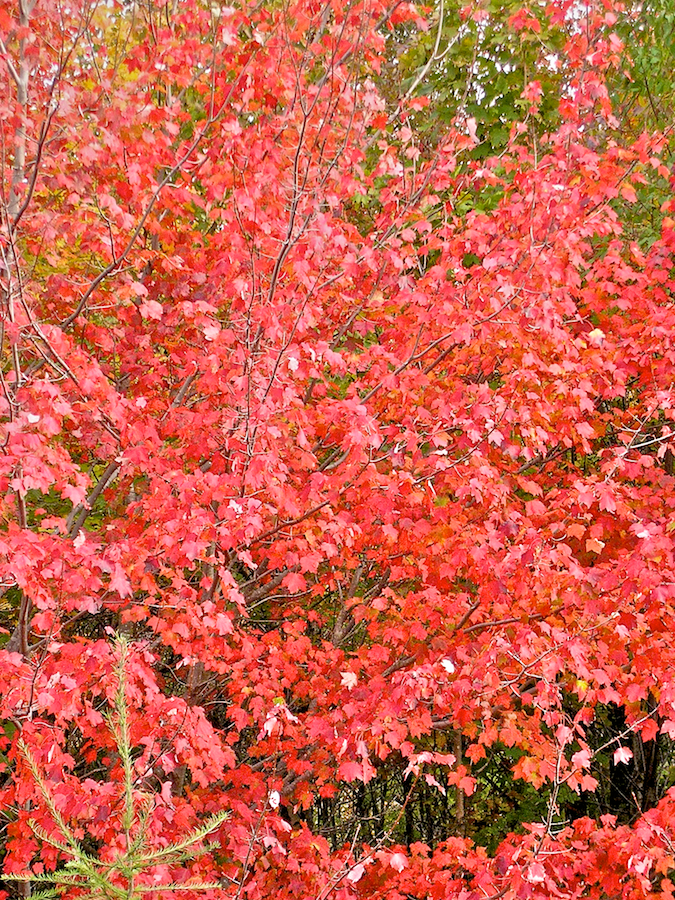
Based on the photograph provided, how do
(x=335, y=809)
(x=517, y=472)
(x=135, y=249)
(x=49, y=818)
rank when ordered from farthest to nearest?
1. (x=335, y=809)
2. (x=517, y=472)
3. (x=135, y=249)
4. (x=49, y=818)

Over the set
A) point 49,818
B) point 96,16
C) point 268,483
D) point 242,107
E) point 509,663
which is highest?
point 96,16

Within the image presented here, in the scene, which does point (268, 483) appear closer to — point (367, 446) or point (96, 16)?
point (367, 446)

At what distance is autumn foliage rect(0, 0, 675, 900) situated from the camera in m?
4.43

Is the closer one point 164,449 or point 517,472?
point 164,449

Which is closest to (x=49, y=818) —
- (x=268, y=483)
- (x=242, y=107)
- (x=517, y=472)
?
Result: (x=268, y=483)

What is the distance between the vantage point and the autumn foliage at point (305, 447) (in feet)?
14.5

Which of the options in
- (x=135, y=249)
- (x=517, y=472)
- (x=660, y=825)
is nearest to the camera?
(x=660, y=825)

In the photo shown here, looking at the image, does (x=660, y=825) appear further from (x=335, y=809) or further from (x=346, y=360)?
(x=335, y=809)

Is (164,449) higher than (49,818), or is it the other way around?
(164,449)

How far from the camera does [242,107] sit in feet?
17.6

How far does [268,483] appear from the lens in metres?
4.42

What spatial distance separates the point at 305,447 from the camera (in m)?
4.89

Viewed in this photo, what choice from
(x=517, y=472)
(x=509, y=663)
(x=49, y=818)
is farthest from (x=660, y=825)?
(x=49, y=818)

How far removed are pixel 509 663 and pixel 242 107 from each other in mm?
4042
